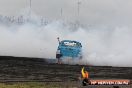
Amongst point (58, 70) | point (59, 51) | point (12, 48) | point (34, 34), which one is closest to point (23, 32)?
point (34, 34)

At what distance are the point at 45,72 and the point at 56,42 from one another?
13790 millimetres

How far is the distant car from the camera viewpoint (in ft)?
112

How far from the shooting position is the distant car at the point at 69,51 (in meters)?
34.0

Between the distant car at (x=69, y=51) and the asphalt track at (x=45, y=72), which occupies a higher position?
the distant car at (x=69, y=51)

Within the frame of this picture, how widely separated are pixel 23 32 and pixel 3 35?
8.68ft

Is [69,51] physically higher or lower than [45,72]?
higher

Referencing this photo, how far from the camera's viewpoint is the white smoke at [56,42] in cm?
3643

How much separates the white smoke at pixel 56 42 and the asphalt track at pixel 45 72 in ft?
16.9

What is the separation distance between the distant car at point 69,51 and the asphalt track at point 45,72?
3.19 m

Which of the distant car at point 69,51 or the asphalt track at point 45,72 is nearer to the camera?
the asphalt track at point 45,72

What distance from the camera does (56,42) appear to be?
41.3m

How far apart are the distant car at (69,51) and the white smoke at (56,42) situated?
93cm

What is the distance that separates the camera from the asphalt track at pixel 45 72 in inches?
1006

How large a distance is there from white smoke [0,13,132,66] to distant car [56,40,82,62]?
93 cm
